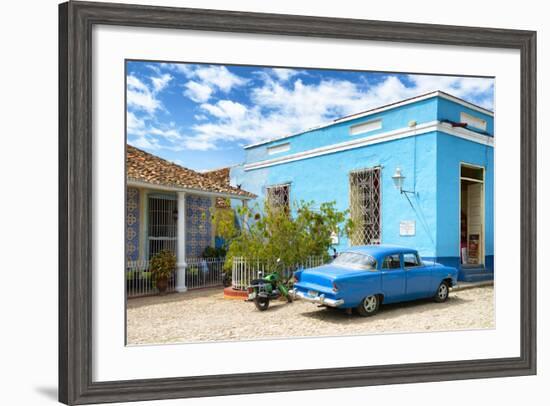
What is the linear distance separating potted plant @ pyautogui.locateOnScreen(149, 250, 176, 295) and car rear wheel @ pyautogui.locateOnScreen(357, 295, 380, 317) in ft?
6.72

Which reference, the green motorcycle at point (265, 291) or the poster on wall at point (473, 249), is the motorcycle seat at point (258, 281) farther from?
the poster on wall at point (473, 249)

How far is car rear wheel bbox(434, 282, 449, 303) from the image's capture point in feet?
20.9

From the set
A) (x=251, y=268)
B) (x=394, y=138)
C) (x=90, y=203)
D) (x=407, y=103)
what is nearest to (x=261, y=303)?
(x=251, y=268)

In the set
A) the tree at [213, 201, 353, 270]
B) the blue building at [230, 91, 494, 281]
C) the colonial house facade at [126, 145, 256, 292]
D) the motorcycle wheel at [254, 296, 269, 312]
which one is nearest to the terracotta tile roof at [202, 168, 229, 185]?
the colonial house facade at [126, 145, 256, 292]

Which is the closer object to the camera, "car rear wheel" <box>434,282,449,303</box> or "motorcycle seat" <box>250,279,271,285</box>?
"motorcycle seat" <box>250,279,271,285</box>

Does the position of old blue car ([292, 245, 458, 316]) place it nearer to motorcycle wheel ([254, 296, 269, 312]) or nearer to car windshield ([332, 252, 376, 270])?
car windshield ([332, 252, 376, 270])

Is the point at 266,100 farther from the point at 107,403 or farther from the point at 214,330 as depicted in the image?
the point at 107,403

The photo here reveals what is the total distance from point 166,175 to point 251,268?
4.57 feet

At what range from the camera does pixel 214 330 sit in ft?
18.2

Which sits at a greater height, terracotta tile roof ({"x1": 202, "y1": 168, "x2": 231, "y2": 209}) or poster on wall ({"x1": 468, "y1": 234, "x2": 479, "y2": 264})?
terracotta tile roof ({"x1": 202, "y1": 168, "x2": 231, "y2": 209})

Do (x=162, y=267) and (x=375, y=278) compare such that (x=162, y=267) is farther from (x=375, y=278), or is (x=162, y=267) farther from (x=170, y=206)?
(x=375, y=278)

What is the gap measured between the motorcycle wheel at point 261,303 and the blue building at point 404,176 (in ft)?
3.82

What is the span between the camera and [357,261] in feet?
21.2

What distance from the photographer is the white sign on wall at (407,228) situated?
21.0 feet
